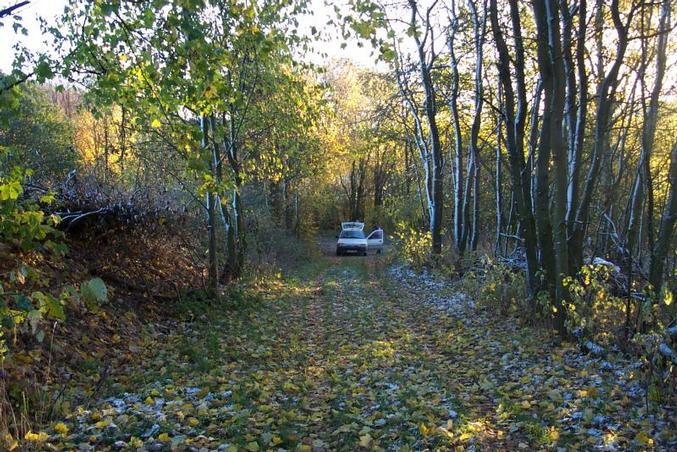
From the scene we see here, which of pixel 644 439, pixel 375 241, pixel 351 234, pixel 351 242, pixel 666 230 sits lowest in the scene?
pixel 644 439

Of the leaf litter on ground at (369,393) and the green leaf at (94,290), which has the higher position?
the green leaf at (94,290)

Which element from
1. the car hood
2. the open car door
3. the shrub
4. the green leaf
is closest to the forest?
the green leaf

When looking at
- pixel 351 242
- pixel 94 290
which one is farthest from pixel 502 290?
pixel 351 242

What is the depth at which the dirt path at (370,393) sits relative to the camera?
14.3 ft

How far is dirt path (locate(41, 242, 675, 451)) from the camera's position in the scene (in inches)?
171

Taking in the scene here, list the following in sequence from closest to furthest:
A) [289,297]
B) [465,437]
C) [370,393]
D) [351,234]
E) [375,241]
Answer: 1. [465,437]
2. [370,393]
3. [289,297]
4. [351,234]
5. [375,241]

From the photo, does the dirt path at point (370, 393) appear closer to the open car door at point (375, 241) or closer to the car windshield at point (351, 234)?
the car windshield at point (351, 234)

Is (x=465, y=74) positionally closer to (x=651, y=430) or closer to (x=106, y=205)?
(x=106, y=205)

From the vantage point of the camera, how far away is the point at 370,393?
5.79 m

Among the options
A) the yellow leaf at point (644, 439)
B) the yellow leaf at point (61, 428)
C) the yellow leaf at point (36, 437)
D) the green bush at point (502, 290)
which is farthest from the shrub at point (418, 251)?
the yellow leaf at point (36, 437)

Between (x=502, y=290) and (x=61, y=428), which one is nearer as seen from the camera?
(x=61, y=428)

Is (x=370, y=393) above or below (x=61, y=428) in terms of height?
below

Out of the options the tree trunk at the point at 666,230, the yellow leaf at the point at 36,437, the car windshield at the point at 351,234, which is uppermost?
the tree trunk at the point at 666,230

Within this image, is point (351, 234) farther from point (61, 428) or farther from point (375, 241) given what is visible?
point (61, 428)
